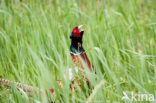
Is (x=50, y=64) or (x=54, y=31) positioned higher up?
(x=54, y=31)

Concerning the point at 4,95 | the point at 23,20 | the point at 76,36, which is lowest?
the point at 4,95

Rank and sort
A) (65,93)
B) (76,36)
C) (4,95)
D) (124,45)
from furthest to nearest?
(124,45)
(76,36)
(4,95)
(65,93)

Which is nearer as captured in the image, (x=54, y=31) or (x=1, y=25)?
(x=54, y=31)

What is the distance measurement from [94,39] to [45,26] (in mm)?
761

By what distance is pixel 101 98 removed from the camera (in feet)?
6.28

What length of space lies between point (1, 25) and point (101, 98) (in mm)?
2352

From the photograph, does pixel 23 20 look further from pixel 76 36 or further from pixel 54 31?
pixel 76 36

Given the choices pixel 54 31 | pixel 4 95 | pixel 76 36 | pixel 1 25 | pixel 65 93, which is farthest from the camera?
pixel 1 25

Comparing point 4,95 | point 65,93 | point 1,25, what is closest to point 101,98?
point 65,93

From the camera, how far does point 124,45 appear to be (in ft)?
10.0

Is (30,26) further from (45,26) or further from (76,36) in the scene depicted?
(76,36)

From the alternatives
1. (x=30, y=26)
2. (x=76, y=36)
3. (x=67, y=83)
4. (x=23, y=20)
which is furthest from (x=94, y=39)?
(x=67, y=83)

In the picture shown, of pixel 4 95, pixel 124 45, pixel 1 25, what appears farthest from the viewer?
pixel 1 25

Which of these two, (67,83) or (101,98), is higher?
(67,83)
